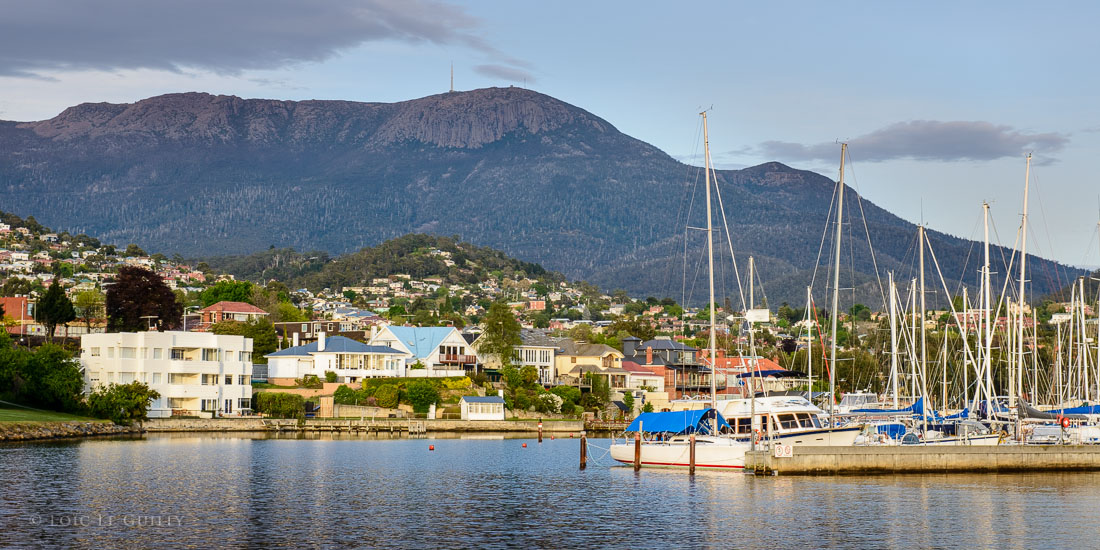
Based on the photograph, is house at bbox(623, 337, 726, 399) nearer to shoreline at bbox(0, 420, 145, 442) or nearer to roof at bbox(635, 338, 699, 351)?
roof at bbox(635, 338, 699, 351)

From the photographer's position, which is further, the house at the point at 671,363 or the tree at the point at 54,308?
the house at the point at 671,363

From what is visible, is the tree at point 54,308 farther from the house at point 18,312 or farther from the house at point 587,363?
the house at point 587,363

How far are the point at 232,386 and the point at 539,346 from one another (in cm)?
4443

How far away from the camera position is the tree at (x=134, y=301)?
419ft

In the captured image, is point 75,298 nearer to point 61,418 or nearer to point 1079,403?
point 61,418

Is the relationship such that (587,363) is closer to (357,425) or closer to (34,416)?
(357,425)

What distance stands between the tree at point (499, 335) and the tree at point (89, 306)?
162 feet

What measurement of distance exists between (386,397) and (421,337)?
22.9 meters

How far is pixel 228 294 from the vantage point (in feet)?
595

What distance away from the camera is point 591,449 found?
270ft

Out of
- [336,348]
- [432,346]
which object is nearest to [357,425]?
[336,348]

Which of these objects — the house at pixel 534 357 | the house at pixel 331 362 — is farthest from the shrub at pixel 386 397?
the house at pixel 534 357

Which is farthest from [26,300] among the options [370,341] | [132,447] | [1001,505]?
[1001,505]

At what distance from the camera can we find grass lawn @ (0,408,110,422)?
8288 centimetres
